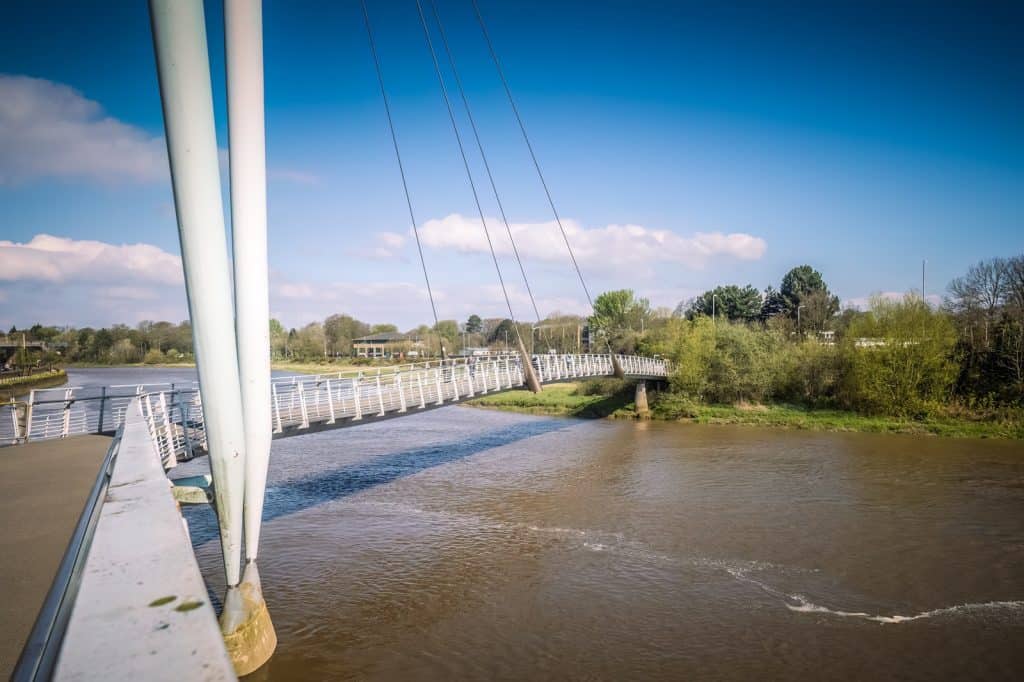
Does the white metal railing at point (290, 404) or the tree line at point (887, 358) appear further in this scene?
the tree line at point (887, 358)

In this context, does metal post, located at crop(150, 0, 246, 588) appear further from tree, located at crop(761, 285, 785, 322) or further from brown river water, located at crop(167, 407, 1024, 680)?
tree, located at crop(761, 285, 785, 322)

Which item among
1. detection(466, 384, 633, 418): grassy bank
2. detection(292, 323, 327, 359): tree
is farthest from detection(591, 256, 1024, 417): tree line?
detection(292, 323, 327, 359): tree

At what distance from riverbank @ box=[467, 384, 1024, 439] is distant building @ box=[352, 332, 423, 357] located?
57.2 metres

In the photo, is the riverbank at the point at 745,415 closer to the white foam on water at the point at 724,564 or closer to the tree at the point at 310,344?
the white foam on water at the point at 724,564

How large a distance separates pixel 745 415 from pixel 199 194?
35310 millimetres

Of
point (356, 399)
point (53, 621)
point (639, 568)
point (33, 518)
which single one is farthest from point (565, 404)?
point (53, 621)

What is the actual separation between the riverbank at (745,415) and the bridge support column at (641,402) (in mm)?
443

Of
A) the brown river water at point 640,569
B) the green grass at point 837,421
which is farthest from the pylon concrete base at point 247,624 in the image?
the green grass at point 837,421

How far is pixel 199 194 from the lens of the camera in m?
3.74

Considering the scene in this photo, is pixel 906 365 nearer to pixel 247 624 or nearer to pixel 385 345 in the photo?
pixel 247 624

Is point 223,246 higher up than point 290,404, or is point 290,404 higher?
point 223,246

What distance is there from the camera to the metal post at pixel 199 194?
358 cm

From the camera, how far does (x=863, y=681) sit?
8203 mm

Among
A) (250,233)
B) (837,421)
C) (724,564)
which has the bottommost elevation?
(837,421)
